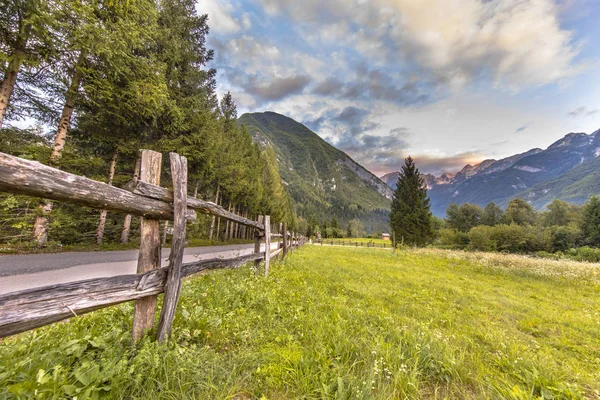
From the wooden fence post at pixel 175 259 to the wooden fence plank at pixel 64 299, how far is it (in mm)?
158

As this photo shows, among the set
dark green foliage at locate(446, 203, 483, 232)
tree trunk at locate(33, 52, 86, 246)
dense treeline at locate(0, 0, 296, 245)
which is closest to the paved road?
tree trunk at locate(33, 52, 86, 246)

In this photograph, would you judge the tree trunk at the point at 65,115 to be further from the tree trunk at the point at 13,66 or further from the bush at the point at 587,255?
the bush at the point at 587,255

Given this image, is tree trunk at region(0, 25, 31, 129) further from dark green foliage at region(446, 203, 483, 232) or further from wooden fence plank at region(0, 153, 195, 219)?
dark green foliage at region(446, 203, 483, 232)

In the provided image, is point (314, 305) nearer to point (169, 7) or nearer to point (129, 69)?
point (129, 69)

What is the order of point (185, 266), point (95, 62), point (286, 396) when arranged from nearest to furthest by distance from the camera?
point (286, 396) → point (185, 266) → point (95, 62)

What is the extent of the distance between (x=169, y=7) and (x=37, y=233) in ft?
45.4

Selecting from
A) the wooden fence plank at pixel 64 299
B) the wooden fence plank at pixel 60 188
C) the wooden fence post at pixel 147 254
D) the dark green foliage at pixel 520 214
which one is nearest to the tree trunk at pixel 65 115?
the wooden fence post at pixel 147 254

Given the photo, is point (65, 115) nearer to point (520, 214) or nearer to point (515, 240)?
point (515, 240)

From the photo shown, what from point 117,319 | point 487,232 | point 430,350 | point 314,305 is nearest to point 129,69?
point 117,319

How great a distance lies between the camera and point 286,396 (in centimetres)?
209

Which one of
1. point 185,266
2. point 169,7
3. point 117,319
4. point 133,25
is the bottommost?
point 117,319

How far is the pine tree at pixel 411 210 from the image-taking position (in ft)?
113

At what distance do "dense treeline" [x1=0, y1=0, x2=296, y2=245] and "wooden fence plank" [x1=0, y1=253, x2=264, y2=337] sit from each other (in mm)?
4555

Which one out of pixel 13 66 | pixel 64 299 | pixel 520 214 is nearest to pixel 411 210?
pixel 64 299
